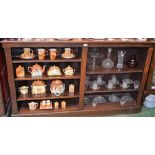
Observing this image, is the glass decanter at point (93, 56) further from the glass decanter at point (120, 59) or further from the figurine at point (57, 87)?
the figurine at point (57, 87)

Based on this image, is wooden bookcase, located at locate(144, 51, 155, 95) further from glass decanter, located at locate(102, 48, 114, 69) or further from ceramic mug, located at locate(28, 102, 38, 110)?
ceramic mug, located at locate(28, 102, 38, 110)

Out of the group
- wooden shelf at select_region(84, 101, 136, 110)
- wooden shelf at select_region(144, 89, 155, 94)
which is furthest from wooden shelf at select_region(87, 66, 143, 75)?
wooden shelf at select_region(84, 101, 136, 110)

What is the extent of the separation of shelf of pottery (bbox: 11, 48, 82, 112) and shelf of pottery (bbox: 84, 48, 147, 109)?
16 centimetres

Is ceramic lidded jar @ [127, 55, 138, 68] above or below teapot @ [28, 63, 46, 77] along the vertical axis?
above

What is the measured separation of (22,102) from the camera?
2197 millimetres

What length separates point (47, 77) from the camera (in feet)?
6.36

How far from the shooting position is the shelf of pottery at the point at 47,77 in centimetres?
188

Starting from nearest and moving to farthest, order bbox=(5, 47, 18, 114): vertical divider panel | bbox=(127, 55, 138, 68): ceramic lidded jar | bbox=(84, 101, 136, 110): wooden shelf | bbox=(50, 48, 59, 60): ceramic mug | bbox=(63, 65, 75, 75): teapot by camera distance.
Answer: bbox=(5, 47, 18, 114): vertical divider panel
bbox=(50, 48, 59, 60): ceramic mug
bbox=(63, 65, 75, 75): teapot
bbox=(127, 55, 138, 68): ceramic lidded jar
bbox=(84, 101, 136, 110): wooden shelf

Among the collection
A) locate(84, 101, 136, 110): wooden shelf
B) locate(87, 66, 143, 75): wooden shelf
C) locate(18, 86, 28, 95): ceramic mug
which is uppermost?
locate(87, 66, 143, 75): wooden shelf

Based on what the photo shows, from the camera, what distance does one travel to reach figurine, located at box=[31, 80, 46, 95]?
79.6 inches

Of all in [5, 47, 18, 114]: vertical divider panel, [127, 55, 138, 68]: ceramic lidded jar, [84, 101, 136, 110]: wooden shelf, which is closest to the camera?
[5, 47, 18, 114]: vertical divider panel

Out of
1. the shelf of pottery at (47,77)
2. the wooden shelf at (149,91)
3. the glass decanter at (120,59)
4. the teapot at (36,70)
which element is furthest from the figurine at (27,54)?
the wooden shelf at (149,91)

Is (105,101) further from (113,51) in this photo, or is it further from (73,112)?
(113,51)
